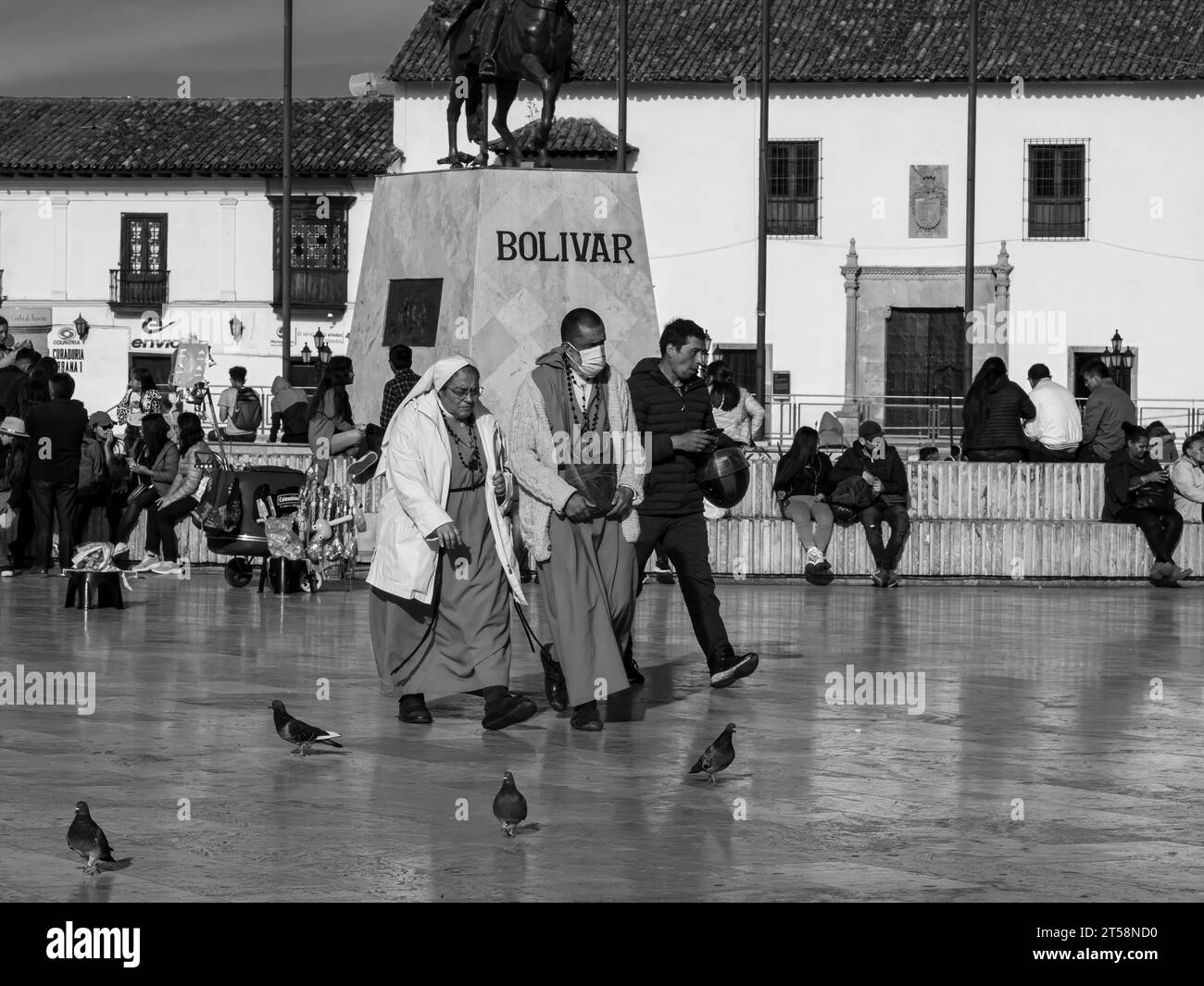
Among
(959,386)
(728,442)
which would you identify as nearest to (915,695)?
(728,442)

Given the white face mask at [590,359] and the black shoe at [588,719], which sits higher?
the white face mask at [590,359]

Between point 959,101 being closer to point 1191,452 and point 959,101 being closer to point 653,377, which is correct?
point 1191,452

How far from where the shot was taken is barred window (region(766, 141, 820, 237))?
42.2m

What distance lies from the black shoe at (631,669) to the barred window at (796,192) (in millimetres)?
31863

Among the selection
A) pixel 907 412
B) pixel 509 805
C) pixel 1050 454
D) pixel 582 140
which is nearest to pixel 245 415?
pixel 1050 454

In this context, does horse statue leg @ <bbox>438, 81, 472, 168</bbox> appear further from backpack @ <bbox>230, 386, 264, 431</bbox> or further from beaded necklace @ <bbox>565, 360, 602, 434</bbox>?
beaded necklace @ <bbox>565, 360, 602, 434</bbox>

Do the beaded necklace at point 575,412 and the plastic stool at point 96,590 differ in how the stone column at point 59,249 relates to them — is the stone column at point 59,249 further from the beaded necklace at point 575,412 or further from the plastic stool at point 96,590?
the beaded necklace at point 575,412

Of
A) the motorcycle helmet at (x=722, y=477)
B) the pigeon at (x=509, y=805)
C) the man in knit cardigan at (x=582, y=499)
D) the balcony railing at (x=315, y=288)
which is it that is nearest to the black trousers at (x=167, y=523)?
the motorcycle helmet at (x=722, y=477)

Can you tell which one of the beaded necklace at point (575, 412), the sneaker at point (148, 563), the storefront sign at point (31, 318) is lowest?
the sneaker at point (148, 563)

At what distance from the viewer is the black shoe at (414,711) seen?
378 inches

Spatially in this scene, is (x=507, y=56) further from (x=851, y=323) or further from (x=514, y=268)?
(x=851, y=323)

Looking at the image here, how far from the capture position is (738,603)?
15930 mm

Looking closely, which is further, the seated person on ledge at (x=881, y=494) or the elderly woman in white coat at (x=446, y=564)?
the seated person on ledge at (x=881, y=494)
